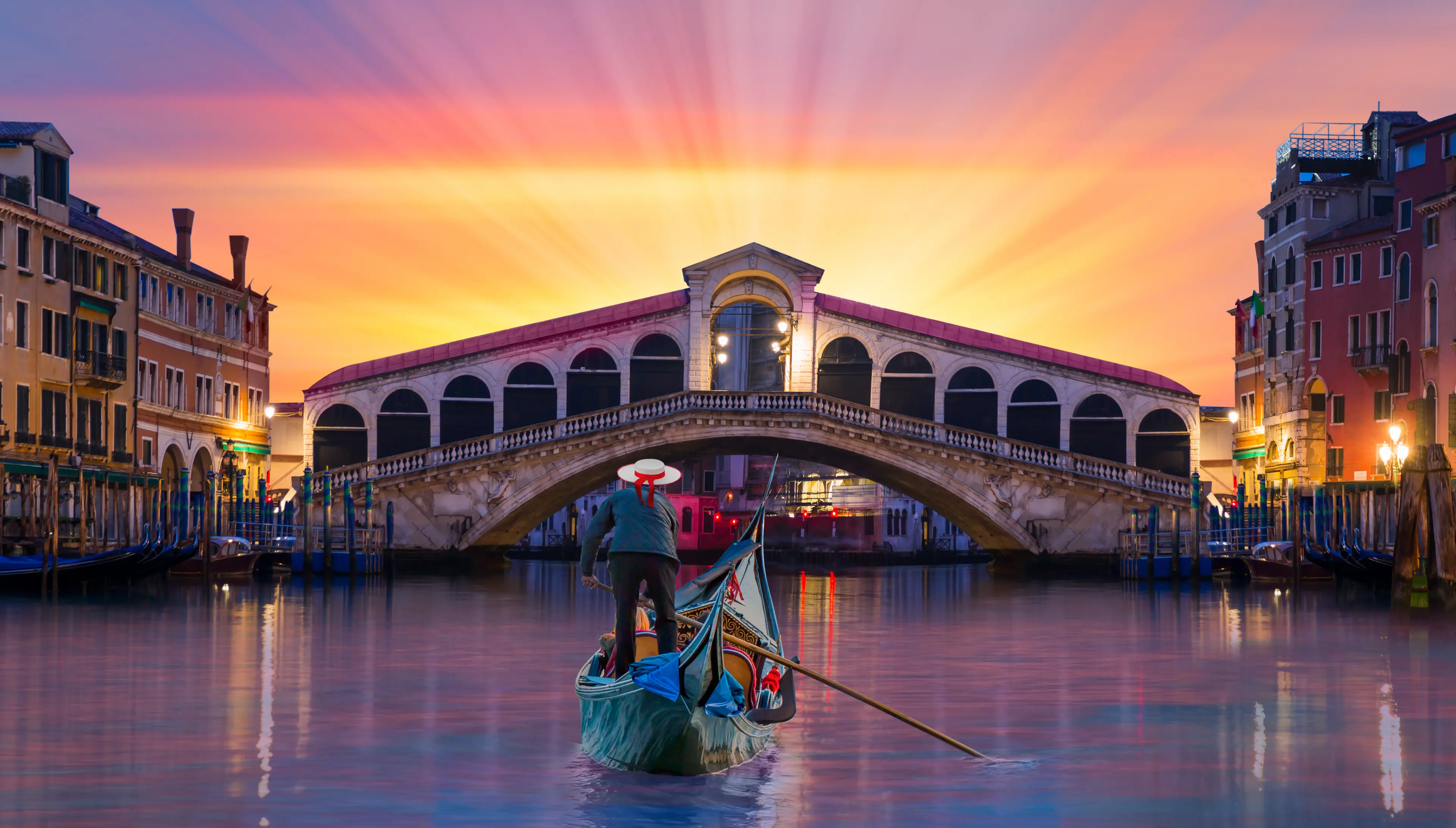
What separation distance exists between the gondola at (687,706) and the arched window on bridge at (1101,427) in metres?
32.4

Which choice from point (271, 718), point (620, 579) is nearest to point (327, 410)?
point (271, 718)

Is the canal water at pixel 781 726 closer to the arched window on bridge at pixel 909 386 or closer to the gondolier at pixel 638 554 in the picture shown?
the gondolier at pixel 638 554

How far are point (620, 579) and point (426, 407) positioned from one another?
33.5 m

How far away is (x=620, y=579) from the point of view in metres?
11.0

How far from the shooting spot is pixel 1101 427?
143 feet

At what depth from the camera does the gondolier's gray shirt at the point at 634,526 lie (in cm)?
1094

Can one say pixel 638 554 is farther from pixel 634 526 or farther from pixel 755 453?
pixel 755 453

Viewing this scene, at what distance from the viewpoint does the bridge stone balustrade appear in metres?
40.6

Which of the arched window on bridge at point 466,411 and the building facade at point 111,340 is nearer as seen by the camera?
the building facade at point 111,340

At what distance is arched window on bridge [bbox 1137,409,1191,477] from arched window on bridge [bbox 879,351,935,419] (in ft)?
16.6

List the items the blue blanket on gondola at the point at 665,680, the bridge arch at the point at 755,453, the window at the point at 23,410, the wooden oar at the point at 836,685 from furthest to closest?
the bridge arch at the point at 755,453
the window at the point at 23,410
the wooden oar at the point at 836,685
the blue blanket on gondola at the point at 665,680

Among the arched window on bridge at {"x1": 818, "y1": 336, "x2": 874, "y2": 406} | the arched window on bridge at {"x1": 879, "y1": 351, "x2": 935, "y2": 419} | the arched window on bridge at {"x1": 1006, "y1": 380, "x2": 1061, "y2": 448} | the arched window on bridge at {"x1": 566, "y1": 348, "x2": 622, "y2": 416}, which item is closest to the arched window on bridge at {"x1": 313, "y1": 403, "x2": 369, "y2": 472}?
the arched window on bridge at {"x1": 566, "y1": 348, "x2": 622, "y2": 416}

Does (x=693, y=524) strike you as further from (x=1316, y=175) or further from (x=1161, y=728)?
(x=1161, y=728)

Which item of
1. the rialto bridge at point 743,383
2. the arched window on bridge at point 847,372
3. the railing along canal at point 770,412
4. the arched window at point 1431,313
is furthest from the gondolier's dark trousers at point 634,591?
the arched window on bridge at point 847,372
